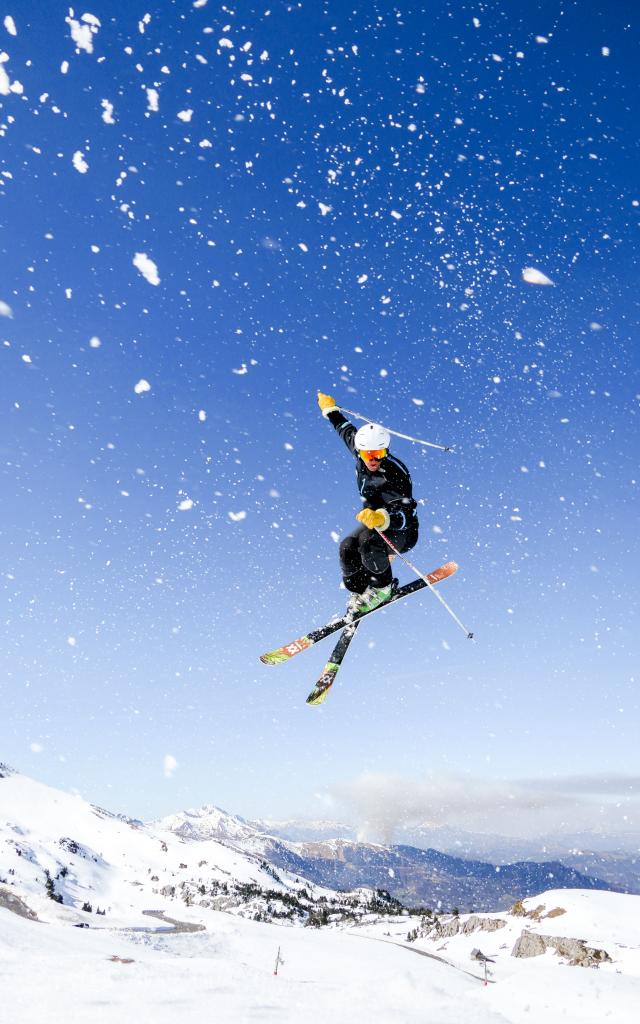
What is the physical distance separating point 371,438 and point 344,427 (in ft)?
3.49

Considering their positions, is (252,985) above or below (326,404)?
below

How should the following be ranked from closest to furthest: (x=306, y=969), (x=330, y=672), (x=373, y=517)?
(x=373, y=517)
(x=330, y=672)
(x=306, y=969)

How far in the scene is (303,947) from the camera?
17.5 metres

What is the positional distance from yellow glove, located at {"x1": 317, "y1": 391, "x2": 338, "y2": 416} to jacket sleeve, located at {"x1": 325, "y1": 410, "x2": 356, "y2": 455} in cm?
6

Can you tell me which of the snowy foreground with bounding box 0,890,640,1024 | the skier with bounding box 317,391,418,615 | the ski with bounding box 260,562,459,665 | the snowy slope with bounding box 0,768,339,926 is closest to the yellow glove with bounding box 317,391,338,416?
the skier with bounding box 317,391,418,615

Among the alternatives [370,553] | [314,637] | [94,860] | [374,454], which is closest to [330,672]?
[314,637]

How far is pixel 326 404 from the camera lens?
10398 mm

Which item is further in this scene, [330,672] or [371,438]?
[330,672]

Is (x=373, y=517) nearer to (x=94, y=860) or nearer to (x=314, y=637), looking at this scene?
(x=314, y=637)

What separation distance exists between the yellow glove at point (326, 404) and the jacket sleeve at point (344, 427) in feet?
0.18

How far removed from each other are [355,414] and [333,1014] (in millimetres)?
7956

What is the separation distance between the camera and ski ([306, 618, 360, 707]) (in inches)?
464

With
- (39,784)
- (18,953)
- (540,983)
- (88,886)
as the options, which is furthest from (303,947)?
(39,784)

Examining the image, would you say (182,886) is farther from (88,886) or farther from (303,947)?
(303,947)
